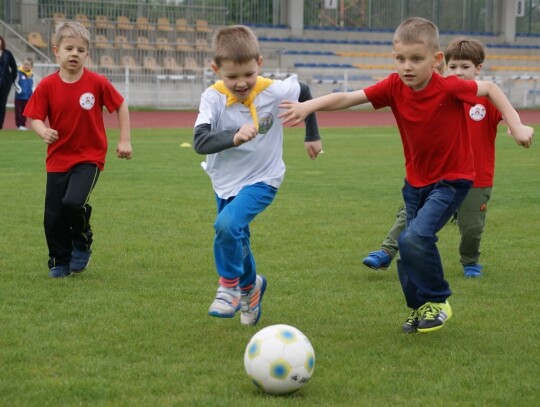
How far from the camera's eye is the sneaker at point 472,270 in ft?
23.8

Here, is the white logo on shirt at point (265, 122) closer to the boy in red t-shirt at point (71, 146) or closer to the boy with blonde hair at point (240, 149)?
the boy with blonde hair at point (240, 149)

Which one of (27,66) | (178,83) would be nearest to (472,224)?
(27,66)

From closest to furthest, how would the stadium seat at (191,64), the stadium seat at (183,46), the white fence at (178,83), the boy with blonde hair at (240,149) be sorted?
the boy with blonde hair at (240,149)
the white fence at (178,83)
the stadium seat at (191,64)
the stadium seat at (183,46)

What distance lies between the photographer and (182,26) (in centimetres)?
3950

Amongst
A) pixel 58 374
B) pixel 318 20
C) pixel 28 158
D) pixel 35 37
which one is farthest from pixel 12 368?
pixel 318 20

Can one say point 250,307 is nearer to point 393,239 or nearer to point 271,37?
point 393,239

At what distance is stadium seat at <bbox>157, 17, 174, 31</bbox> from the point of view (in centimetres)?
3903

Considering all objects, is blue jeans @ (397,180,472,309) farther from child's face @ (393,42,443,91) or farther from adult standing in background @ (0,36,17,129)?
adult standing in background @ (0,36,17,129)

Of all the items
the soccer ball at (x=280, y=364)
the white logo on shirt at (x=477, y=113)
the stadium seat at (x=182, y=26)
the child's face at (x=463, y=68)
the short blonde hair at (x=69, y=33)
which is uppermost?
the stadium seat at (x=182, y=26)

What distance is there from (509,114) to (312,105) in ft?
3.39

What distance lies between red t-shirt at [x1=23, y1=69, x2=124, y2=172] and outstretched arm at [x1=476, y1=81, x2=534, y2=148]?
9.64ft

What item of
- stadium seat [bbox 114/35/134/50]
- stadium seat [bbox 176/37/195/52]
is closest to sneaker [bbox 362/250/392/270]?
stadium seat [bbox 114/35/134/50]

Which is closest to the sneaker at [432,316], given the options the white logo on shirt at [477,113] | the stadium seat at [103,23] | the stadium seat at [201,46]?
the white logo on shirt at [477,113]

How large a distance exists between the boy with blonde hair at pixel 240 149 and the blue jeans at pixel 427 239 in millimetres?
763
